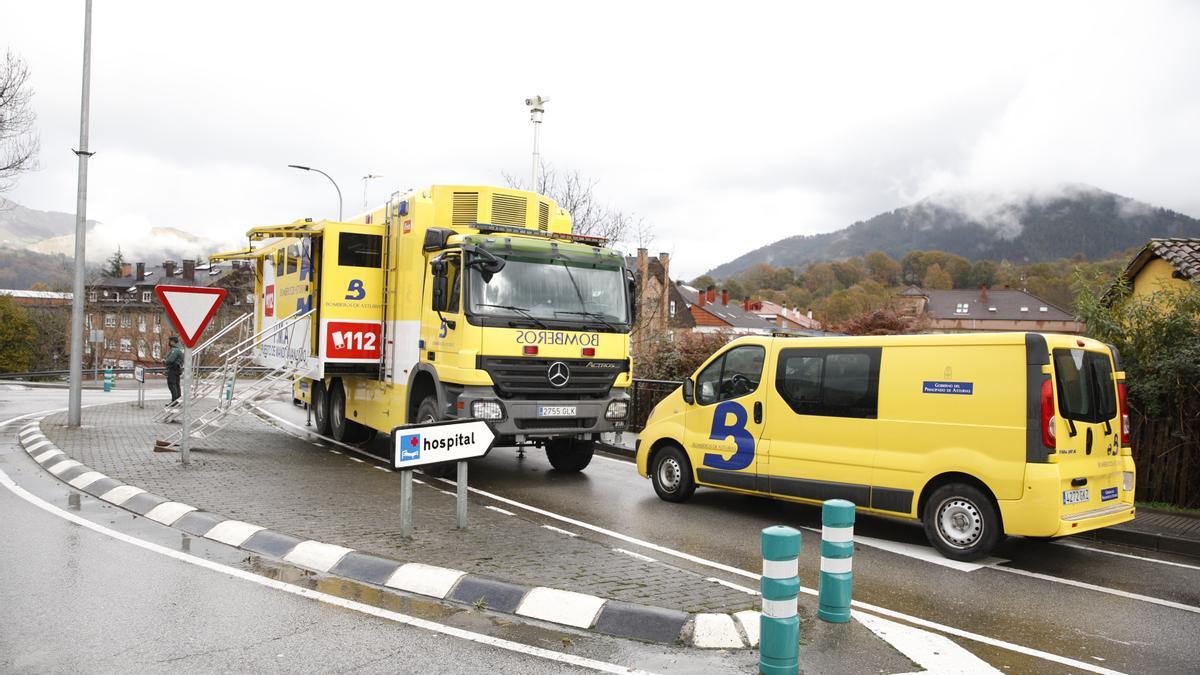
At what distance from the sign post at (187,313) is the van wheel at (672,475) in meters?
5.86

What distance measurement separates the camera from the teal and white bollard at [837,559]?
5.25 meters

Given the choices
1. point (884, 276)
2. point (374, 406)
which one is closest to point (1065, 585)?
point (374, 406)

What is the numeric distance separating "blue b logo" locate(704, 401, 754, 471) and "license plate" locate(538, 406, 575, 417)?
2030 millimetres

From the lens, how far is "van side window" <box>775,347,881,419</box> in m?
8.16

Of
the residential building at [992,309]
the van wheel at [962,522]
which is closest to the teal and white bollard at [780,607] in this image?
the van wheel at [962,522]

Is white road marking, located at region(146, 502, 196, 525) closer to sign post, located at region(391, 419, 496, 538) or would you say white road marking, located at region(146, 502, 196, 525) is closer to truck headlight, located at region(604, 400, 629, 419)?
sign post, located at region(391, 419, 496, 538)

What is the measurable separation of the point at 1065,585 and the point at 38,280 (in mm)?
151845

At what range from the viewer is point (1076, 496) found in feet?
23.4

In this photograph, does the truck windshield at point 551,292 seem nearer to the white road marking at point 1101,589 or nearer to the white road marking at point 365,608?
the white road marking at point 365,608

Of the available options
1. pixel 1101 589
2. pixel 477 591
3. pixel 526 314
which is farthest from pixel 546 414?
pixel 1101 589

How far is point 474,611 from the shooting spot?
5.52 m

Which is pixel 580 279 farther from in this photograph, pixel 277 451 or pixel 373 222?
pixel 277 451

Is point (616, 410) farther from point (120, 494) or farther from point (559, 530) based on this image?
point (120, 494)

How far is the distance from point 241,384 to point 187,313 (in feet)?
16.4
